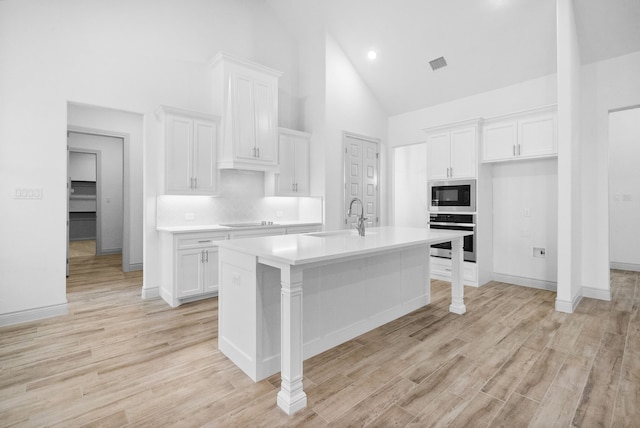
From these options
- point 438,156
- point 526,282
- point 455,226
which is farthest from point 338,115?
point 526,282

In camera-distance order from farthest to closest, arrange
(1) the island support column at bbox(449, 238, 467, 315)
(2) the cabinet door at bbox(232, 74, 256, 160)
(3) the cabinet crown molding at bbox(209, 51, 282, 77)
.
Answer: (2) the cabinet door at bbox(232, 74, 256, 160) → (3) the cabinet crown molding at bbox(209, 51, 282, 77) → (1) the island support column at bbox(449, 238, 467, 315)

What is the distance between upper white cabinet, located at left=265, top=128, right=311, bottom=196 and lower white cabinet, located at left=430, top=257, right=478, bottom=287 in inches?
92.9

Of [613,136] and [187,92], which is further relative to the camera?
[613,136]

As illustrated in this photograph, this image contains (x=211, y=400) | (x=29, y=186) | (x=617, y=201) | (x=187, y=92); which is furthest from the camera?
(x=617, y=201)

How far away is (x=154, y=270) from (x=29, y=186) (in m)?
1.56

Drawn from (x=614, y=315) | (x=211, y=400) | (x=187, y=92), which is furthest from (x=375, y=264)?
(x=187, y=92)

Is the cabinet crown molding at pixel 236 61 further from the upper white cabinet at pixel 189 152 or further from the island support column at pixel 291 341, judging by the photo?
the island support column at pixel 291 341

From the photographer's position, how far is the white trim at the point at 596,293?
3936mm

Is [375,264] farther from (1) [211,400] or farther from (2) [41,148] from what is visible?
(2) [41,148]

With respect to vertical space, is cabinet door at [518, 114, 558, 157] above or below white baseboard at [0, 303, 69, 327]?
above

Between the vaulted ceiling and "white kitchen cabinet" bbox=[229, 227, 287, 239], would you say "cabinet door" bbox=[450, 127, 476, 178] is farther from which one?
"white kitchen cabinet" bbox=[229, 227, 287, 239]

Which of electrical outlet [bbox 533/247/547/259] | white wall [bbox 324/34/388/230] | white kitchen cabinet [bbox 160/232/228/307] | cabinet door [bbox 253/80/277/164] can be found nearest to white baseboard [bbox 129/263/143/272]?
white kitchen cabinet [bbox 160/232/228/307]

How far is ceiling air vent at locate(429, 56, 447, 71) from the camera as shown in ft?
15.6

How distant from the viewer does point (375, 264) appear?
2947mm
